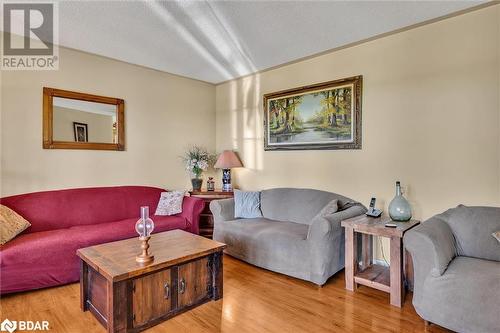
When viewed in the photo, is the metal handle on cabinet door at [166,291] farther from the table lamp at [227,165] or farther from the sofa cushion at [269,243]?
the table lamp at [227,165]

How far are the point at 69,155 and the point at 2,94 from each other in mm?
849

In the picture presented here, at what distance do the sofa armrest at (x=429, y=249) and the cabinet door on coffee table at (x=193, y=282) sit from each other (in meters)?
1.56

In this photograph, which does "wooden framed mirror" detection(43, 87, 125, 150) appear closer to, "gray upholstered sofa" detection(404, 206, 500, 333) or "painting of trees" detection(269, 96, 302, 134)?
"painting of trees" detection(269, 96, 302, 134)

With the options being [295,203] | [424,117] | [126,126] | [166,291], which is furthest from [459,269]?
[126,126]

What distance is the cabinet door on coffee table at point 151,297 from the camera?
1.93 metres

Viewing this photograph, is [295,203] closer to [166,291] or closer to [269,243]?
[269,243]

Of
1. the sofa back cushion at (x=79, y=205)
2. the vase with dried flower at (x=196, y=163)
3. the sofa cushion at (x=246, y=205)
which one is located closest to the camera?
the sofa back cushion at (x=79, y=205)

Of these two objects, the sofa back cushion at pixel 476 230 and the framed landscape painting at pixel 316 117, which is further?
the framed landscape painting at pixel 316 117

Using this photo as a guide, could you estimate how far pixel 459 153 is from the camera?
255 cm

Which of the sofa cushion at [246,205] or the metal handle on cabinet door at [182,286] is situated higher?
the sofa cushion at [246,205]

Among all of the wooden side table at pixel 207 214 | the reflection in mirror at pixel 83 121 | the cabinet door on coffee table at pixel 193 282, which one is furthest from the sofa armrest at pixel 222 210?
the reflection in mirror at pixel 83 121

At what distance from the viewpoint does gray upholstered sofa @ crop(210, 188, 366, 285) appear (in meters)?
2.59

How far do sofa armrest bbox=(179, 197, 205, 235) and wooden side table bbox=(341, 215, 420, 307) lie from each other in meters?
1.82

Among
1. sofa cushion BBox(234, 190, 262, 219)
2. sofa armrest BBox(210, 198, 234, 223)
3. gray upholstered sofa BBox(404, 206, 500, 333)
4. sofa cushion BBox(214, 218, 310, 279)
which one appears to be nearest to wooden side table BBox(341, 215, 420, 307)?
gray upholstered sofa BBox(404, 206, 500, 333)
